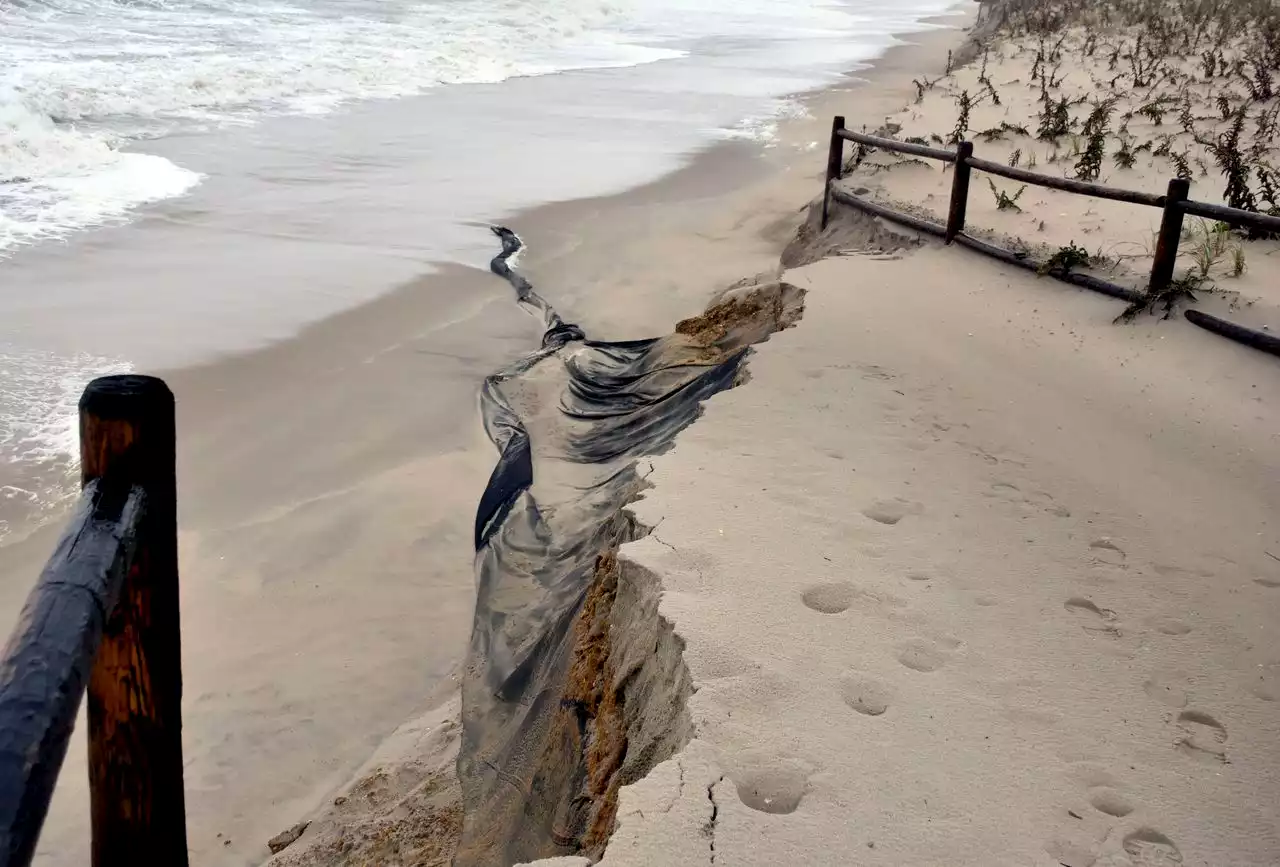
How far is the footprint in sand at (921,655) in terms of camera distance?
3061 millimetres

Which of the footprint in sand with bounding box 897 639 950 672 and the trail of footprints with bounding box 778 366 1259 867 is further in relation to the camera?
the footprint in sand with bounding box 897 639 950 672

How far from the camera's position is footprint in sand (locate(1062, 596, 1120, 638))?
11.1 feet

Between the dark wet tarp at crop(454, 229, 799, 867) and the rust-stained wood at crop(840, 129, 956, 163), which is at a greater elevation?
the rust-stained wood at crop(840, 129, 956, 163)

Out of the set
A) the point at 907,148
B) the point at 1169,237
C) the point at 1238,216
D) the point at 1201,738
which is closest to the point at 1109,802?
the point at 1201,738

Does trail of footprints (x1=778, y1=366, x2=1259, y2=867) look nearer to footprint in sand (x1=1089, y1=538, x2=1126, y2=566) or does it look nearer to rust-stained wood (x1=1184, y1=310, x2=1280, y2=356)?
footprint in sand (x1=1089, y1=538, x2=1126, y2=566)

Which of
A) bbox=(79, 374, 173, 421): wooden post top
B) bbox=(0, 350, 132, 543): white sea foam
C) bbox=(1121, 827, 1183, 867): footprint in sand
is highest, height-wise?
bbox=(79, 374, 173, 421): wooden post top

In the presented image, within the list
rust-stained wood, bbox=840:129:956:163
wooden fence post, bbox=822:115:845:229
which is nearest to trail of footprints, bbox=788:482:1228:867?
rust-stained wood, bbox=840:129:956:163

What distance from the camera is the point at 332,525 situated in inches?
218

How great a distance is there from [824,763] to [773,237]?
910 cm

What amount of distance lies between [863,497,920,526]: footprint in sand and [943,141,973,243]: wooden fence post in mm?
4684

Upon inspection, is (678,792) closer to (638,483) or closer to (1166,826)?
(1166,826)

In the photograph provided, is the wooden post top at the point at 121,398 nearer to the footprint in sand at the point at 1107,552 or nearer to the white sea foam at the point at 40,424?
the footprint in sand at the point at 1107,552

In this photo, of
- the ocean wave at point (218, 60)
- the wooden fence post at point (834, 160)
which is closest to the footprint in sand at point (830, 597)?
the wooden fence post at point (834, 160)

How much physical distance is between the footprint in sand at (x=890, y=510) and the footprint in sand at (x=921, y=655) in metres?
0.86
